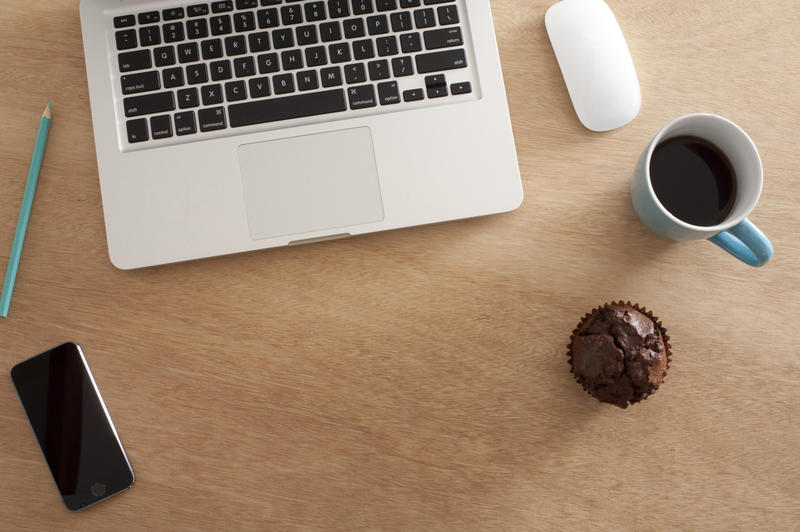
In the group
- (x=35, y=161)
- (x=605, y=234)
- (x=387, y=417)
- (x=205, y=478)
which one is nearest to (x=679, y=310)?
(x=605, y=234)

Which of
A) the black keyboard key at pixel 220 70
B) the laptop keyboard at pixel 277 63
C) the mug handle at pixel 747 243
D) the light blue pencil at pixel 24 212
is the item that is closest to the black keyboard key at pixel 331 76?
the laptop keyboard at pixel 277 63

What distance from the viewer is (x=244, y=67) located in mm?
678

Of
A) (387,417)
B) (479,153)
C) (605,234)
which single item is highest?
(479,153)

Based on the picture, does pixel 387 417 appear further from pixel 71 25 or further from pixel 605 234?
Result: pixel 71 25

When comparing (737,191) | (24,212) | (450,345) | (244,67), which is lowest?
(450,345)

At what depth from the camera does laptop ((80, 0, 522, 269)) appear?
671 millimetres

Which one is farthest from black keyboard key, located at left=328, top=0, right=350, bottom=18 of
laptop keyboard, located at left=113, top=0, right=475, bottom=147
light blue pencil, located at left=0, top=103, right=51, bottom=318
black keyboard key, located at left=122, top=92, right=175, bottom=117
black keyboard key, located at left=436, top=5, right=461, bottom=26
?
light blue pencil, located at left=0, top=103, right=51, bottom=318

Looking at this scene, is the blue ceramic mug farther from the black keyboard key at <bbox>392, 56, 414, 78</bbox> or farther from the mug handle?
the black keyboard key at <bbox>392, 56, 414, 78</bbox>

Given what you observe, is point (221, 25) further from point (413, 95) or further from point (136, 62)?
point (413, 95)

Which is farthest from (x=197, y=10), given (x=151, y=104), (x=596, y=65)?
(x=596, y=65)

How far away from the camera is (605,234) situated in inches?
27.7

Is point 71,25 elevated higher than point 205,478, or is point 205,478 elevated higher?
point 71,25

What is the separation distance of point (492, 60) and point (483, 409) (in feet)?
1.33

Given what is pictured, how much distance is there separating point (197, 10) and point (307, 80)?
16cm
